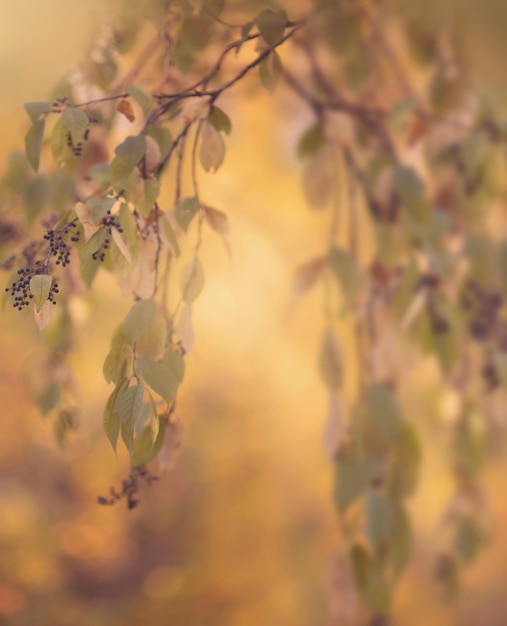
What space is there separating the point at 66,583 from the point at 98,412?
468mm

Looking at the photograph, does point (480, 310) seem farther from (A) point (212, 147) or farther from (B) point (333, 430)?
(A) point (212, 147)

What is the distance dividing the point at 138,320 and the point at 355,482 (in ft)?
1.09

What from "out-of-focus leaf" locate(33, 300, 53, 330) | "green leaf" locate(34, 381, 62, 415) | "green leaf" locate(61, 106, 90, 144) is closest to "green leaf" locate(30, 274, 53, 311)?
"out-of-focus leaf" locate(33, 300, 53, 330)

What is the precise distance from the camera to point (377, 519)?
2.13 ft

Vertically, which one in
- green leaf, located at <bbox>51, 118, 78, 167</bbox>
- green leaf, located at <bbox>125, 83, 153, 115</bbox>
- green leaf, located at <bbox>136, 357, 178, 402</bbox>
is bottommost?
green leaf, located at <bbox>136, 357, 178, 402</bbox>

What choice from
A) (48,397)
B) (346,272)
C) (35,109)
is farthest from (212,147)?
(48,397)

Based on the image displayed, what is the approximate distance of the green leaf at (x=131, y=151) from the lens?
432 millimetres

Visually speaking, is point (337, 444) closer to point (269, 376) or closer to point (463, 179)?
Answer: point (463, 179)

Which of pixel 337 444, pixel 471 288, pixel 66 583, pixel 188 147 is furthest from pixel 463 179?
pixel 66 583

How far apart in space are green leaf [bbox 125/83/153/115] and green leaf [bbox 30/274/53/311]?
14 cm

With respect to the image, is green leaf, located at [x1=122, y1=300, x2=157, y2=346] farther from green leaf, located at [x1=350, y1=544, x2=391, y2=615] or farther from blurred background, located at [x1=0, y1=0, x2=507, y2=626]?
blurred background, located at [x1=0, y1=0, x2=507, y2=626]

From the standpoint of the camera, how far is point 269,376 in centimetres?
186

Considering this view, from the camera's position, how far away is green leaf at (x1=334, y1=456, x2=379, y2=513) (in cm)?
68

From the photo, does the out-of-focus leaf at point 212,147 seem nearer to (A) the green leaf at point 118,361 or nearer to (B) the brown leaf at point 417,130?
(A) the green leaf at point 118,361
